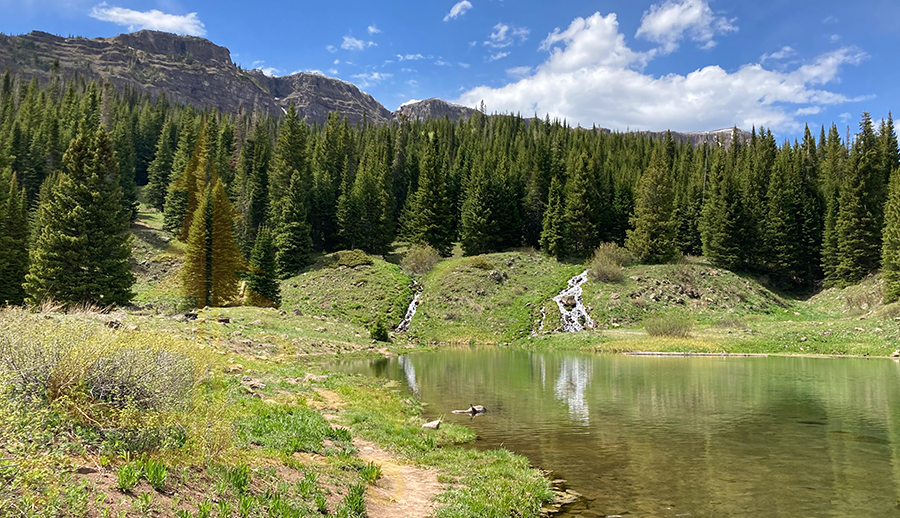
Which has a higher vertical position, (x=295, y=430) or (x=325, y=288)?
(x=325, y=288)

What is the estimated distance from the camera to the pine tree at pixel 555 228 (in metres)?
71.6

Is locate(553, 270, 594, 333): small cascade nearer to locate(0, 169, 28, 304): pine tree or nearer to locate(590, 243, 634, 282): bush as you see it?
locate(590, 243, 634, 282): bush

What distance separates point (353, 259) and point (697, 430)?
57944 millimetres

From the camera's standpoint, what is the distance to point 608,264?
60.9 metres

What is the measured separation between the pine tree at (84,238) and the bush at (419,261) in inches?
1433

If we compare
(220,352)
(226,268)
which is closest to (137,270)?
(226,268)

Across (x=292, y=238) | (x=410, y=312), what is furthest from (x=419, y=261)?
(x=292, y=238)

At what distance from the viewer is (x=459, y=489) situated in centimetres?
1144

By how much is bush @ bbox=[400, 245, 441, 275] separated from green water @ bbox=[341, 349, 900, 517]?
3710cm

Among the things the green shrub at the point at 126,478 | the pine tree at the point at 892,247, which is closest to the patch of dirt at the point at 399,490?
the green shrub at the point at 126,478

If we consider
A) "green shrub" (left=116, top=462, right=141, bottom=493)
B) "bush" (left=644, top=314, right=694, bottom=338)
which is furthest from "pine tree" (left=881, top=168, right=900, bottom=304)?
"green shrub" (left=116, top=462, right=141, bottom=493)

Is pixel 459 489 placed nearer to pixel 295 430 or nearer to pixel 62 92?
pixel 295 430

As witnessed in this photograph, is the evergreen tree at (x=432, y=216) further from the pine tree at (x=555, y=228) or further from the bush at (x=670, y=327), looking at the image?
the bush at (x=670, y=327)

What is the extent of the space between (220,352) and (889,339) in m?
48.8
